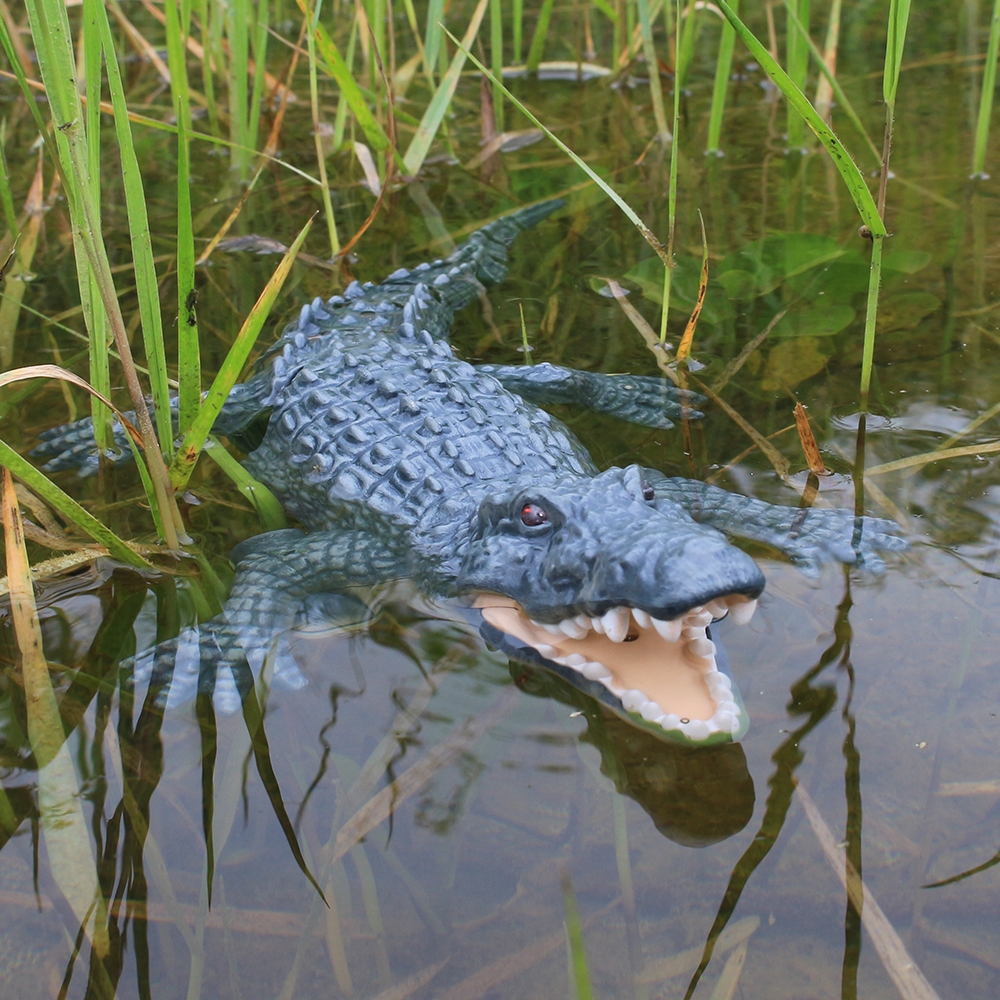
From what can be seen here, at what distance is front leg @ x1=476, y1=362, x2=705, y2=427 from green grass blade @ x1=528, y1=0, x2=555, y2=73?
2.85 meters

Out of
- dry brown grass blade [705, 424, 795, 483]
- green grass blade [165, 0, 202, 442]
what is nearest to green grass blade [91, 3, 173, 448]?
green grass blade [165, 0, 202, 442]

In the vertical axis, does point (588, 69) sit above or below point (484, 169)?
above

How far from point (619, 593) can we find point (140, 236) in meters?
1.37

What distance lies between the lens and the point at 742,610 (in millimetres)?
1862

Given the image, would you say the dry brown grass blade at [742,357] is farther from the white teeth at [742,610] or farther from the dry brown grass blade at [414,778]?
the dry brown grass blade at [414,778]

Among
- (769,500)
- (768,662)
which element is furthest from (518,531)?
(769,500)

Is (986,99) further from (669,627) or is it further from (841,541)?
(669,627)

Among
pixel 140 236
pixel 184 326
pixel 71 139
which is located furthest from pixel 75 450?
pixel 71 139

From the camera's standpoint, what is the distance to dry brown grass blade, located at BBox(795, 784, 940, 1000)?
147cm

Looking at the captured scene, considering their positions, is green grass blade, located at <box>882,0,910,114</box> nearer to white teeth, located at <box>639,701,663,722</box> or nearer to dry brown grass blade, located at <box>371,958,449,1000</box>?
white teeth, located at <box>639,701,663,722</box>

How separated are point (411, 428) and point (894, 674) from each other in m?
1.51

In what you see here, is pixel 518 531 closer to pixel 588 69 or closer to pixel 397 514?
pixel 397 514

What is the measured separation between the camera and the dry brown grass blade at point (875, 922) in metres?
1.47

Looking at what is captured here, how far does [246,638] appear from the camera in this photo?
2.34m
